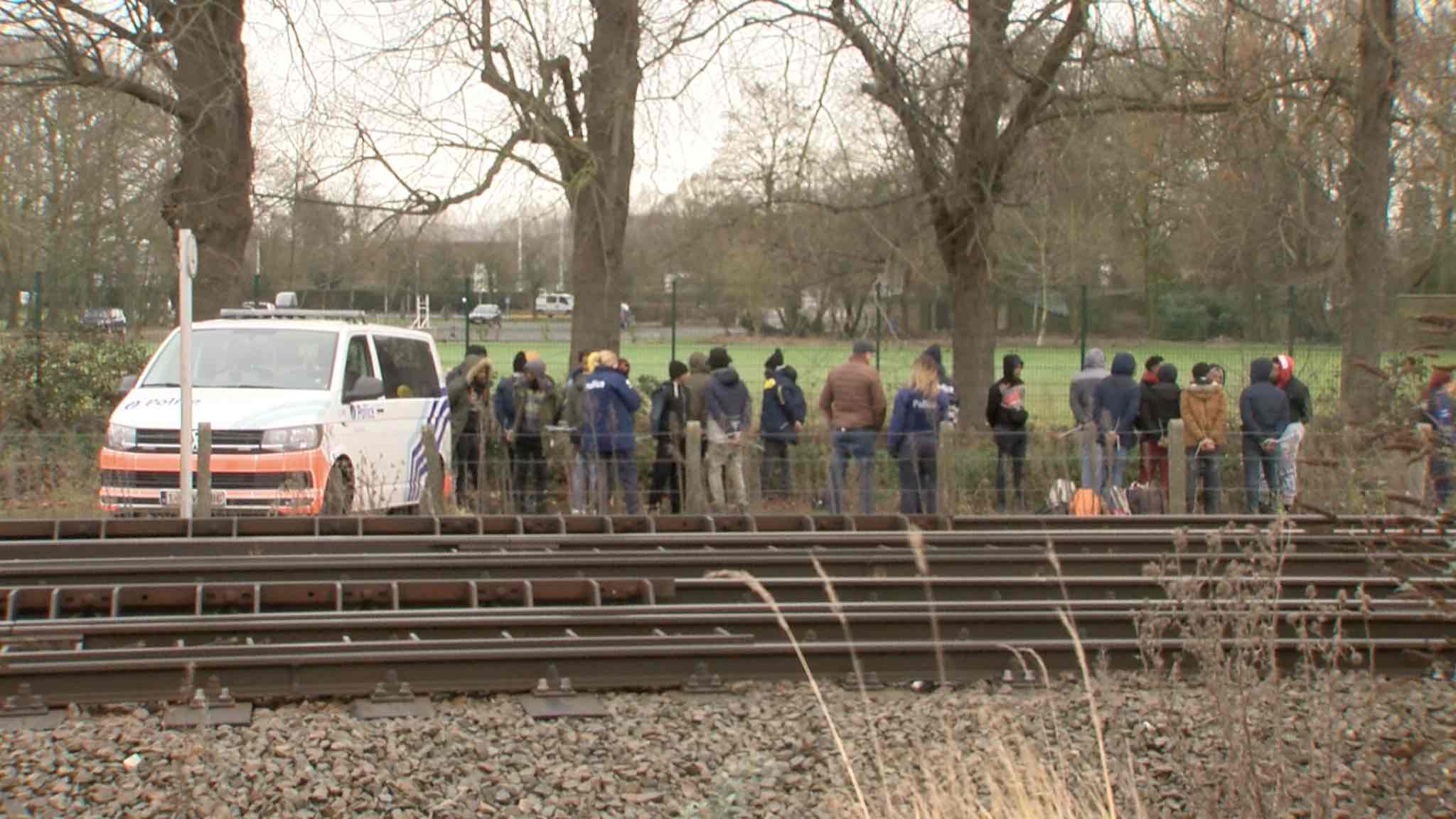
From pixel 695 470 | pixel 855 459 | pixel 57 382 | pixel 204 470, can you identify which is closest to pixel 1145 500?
pixel 855 459

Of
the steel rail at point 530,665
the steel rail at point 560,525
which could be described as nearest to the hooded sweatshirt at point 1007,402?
Answer: the steel rail at point 560,525

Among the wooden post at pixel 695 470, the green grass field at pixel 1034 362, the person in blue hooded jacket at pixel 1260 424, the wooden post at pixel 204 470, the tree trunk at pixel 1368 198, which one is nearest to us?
the wooden post at pixel 204 470

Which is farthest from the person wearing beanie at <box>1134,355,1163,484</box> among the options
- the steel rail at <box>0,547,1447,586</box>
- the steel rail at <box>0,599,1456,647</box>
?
A: the steel rail at <box>0,599,1456,647</box>

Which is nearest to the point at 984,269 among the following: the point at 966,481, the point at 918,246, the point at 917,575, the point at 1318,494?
the point at 918,246

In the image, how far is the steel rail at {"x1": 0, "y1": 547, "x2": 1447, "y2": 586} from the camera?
9852 millimetres

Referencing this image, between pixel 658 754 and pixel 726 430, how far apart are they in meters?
A: 9.03

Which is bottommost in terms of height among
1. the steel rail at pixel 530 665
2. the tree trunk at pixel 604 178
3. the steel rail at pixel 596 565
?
the steel rail at pixel 530 665

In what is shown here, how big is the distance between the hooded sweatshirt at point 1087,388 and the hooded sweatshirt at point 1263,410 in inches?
58.9

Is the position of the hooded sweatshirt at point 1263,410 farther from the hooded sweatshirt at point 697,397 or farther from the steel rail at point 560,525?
the hooded sweatshirt at point 697,397

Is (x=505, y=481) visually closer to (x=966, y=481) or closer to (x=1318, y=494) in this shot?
(x=966, y=481)

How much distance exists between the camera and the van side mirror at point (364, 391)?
13.6 m

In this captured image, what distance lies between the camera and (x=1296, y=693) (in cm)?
759

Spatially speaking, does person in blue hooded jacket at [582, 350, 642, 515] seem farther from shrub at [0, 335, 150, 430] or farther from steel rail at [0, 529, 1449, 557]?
shrub at [0, 335, 150, 430]

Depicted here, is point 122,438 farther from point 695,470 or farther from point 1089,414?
point 1089,414
